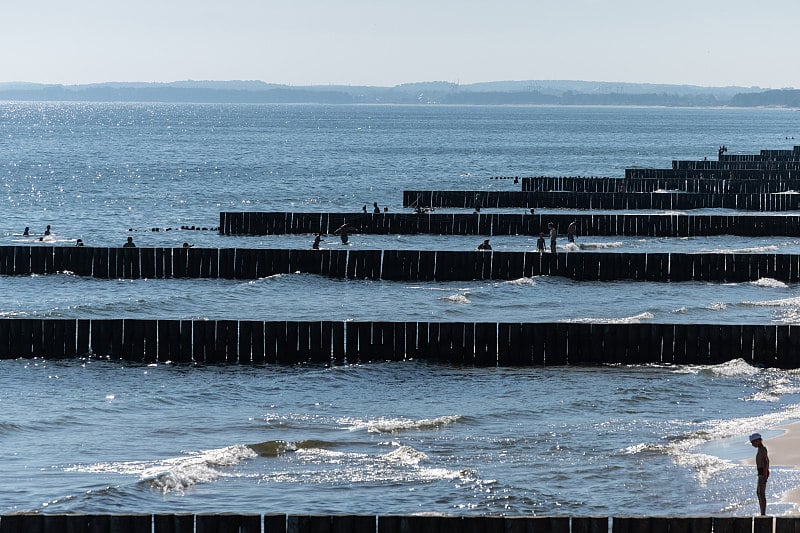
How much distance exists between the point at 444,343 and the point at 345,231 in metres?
33.1

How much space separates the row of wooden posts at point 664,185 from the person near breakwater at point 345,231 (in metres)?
31.8

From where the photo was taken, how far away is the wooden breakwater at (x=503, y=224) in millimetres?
70812

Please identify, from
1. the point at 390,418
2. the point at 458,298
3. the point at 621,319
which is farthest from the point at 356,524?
the point at 458,298

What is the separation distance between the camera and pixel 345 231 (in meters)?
68.1

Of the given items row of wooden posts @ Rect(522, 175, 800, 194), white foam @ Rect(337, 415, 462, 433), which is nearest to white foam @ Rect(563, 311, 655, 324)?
white foam @ Rect(337, 415, 462, 433)

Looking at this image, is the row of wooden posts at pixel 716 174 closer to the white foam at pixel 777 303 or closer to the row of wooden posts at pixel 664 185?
the row of wooden posts at pixel 664 185

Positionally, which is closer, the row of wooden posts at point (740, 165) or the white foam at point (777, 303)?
the white foam at point (777, 303)

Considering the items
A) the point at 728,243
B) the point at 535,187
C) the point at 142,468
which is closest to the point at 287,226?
the point at 728,243

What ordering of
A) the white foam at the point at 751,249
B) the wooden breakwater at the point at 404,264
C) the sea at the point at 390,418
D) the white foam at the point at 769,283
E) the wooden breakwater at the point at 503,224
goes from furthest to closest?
the wooden breakwater at the point at 503,224 < the white foam at the point at 751,249 < the wooden breakwater at the point at 404,264 < the white foam at the point at 769,283 < the sea at the point at 390,418

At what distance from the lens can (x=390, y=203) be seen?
334 feet

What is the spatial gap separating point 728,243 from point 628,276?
17823 mm

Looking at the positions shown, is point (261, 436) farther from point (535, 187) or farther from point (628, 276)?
point (535, 187)

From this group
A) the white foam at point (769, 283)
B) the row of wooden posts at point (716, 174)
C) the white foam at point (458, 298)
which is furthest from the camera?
the row of wooden posts at point (716, 174)

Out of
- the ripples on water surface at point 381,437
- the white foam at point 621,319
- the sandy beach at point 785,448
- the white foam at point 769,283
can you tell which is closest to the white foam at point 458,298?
the white foam at point 621,319
